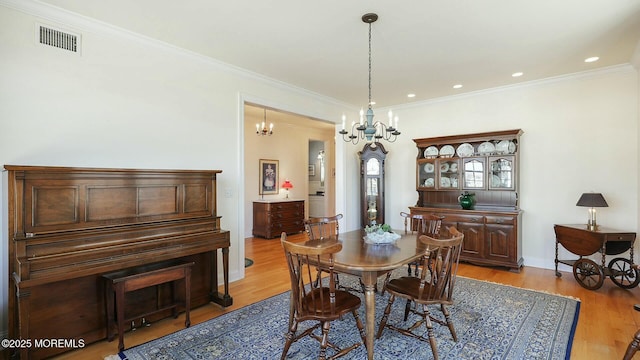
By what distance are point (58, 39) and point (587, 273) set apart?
6093mm

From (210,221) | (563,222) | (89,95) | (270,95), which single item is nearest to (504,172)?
(563,222)

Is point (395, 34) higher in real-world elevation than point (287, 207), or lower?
higher

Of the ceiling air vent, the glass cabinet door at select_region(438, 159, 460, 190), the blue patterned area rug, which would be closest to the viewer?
the blue patterned area rug

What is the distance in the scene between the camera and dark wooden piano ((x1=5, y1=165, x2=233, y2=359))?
7.27 feet

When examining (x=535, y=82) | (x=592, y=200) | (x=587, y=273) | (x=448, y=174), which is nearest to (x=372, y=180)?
(x=448, y=174)

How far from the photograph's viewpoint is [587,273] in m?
3.81

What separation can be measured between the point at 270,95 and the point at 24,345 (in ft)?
11.7

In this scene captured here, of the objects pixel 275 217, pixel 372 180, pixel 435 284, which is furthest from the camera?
pixel 275 217

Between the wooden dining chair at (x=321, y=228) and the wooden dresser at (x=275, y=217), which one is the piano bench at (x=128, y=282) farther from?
the wooden dresser at (x=275, y=217)

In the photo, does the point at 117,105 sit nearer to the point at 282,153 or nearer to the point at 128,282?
the point at 128,282

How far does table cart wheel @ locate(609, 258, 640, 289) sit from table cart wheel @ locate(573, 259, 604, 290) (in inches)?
6.0

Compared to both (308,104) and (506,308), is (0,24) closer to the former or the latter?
(308,104)

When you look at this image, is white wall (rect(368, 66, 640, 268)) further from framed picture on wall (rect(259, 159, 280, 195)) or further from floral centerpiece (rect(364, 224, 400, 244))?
framed picture on wall (rect(259, 159, 280, 195))

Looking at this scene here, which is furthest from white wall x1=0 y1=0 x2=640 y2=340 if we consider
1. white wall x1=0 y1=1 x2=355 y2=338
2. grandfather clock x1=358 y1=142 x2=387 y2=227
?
grandfather clock x1=358 y1=142 x2=387 y2=227
